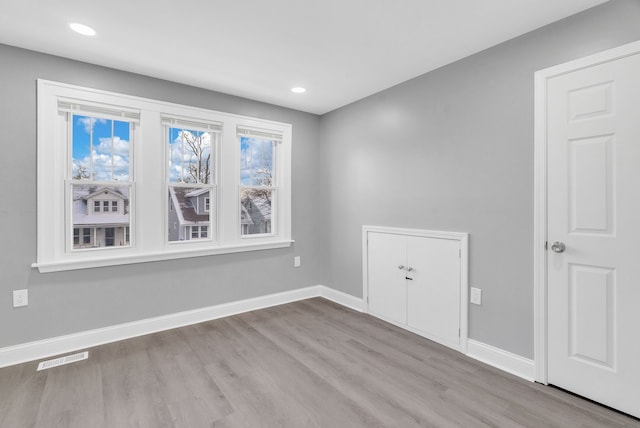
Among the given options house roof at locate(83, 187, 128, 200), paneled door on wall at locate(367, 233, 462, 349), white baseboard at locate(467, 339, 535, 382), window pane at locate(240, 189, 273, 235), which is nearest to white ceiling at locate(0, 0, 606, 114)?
house roof at locate(83, 187, 128, 200)

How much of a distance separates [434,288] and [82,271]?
10.4 feet

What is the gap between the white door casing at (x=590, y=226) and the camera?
185 centimetres

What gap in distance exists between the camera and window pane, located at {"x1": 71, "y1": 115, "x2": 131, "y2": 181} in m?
2.83

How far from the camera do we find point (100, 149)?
2.93 metres

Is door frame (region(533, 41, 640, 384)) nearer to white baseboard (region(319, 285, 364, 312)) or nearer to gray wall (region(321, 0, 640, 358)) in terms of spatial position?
gray wall (region(321, 0, 640, 358))

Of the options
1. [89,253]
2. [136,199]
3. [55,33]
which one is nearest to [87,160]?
[136,199]

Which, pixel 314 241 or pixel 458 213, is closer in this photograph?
pixel 458 213

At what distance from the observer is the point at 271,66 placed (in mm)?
2855

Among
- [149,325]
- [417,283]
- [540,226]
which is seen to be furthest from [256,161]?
[540,226]

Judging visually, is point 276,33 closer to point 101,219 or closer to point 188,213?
point 188,213

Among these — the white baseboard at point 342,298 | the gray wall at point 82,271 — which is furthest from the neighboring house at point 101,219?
the white baseboard at point 342,298

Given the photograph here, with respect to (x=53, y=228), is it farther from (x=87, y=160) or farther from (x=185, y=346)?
(x=185, y=346)

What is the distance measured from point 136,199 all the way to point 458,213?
2.99 metres

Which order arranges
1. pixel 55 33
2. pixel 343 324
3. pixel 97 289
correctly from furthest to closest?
pixel 343 324 < pixel 97 289 < pixel 55 33
